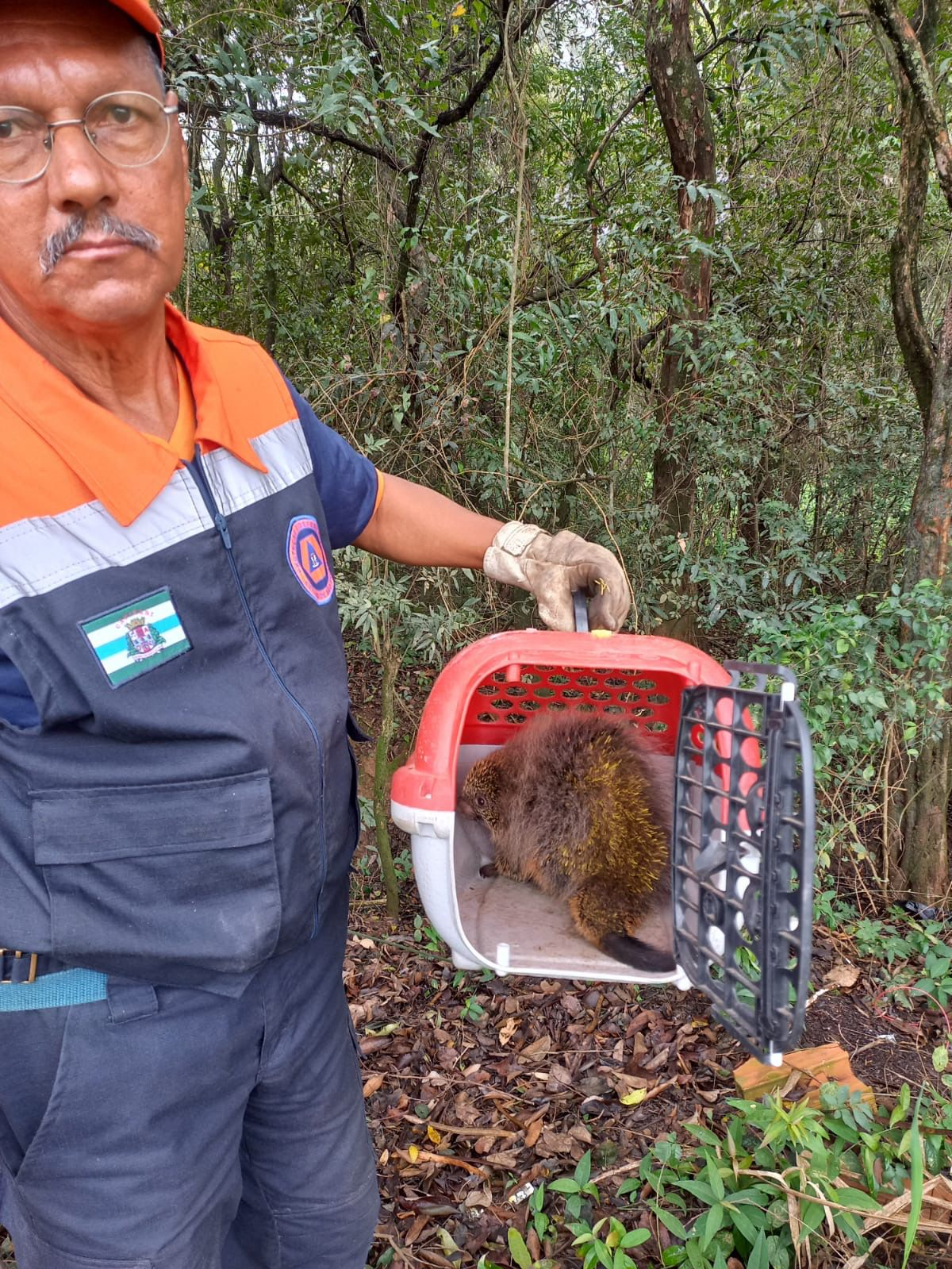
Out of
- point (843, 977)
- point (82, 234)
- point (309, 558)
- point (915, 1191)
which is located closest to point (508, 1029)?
point (843, 977)

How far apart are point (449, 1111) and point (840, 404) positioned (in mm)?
4173

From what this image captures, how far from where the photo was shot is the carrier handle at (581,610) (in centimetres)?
206

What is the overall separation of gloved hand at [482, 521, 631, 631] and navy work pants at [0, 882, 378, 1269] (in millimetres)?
1028

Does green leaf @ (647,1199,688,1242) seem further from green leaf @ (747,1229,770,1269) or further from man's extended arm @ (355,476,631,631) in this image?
man's extended arm @ (355,476,631,631)

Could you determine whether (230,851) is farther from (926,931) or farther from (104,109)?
(926,931)

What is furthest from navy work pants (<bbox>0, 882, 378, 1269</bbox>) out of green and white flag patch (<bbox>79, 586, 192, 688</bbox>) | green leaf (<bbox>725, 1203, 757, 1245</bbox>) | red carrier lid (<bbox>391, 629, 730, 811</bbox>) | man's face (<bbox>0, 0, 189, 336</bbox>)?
man's face (<bbox>0, 0, 189, 336</bbox>)

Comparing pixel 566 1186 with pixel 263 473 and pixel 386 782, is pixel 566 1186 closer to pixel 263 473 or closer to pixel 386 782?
pixel 386 782

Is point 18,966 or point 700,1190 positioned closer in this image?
point 18,966

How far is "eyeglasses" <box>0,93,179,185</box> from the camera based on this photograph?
4.32ft

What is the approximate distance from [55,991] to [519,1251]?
5.20 ft

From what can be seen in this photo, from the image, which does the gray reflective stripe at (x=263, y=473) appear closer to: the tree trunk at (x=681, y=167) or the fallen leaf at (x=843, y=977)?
the tree trunk at (x=681, y=167)

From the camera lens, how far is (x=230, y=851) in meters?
1.45

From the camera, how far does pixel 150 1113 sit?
4.84 ft

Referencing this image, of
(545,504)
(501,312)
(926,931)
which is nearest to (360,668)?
(545,504)
